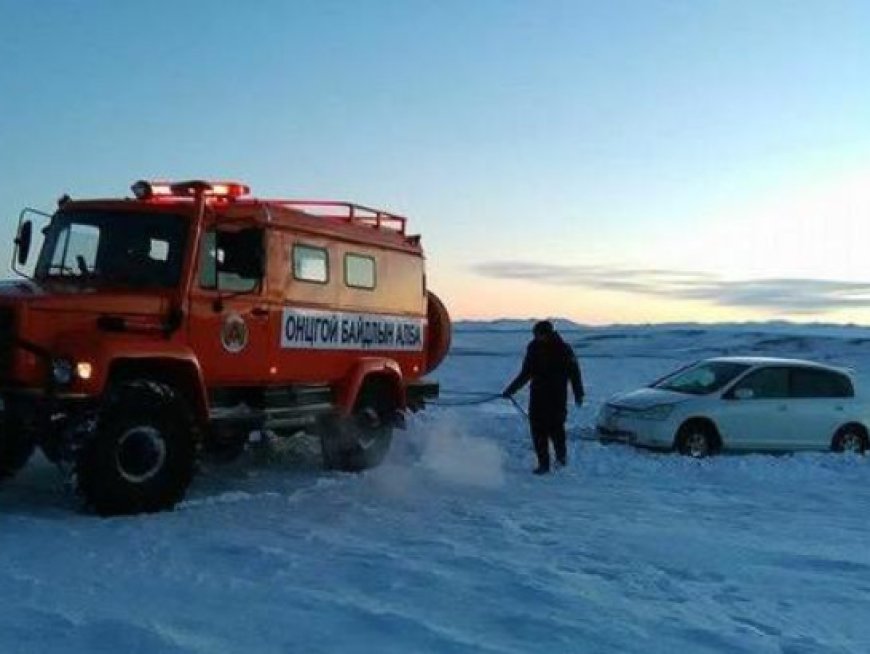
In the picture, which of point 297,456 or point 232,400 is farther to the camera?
point 297,456

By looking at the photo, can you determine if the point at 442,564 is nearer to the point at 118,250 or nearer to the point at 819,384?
the point at 118,250

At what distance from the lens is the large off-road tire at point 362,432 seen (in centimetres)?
1176

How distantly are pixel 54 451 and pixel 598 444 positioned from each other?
8.38 meters

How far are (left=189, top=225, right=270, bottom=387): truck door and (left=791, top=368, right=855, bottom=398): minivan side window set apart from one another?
880cm

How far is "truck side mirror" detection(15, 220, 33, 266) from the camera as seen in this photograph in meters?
10.1

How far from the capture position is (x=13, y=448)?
995cm

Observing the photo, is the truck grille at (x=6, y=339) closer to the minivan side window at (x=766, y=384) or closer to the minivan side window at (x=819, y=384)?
the minivan side window at (x=766, y=384)

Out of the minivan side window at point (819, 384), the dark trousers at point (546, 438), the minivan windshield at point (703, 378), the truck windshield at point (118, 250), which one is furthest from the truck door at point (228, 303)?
the minivan side window at point (819, 384)

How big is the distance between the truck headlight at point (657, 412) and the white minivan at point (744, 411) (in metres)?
0.01

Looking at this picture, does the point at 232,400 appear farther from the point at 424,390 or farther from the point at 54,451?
the point at 424,390

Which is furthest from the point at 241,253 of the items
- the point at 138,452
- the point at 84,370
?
the point at 138,452

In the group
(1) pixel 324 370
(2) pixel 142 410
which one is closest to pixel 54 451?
(2) pixel 142 410

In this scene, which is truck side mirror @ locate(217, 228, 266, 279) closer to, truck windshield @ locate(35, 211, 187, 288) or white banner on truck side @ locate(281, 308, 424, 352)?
truck windshield @ locate(35, 211, 187, 288)

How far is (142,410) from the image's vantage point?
881 cm
